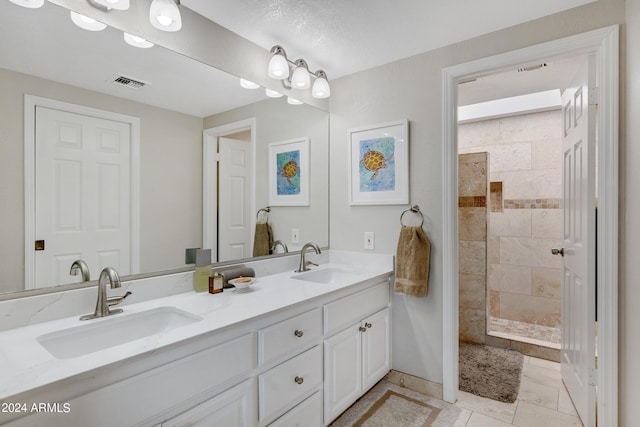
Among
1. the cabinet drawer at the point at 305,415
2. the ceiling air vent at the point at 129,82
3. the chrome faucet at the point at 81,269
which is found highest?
the ceiling air vent at the point at 129,82

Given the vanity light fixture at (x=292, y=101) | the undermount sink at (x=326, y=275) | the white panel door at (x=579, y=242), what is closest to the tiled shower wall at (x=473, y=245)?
the white panel door at (x=579, y=242)

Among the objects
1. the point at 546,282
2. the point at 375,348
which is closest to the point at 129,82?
the point at 375,348

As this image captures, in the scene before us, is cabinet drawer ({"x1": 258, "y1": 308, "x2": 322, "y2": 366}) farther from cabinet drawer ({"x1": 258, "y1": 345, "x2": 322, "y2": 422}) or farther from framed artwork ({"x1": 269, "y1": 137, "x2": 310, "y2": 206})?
framed artwork ({"x1": 269, "y1": 137, "x2": 310, "y2": 206})

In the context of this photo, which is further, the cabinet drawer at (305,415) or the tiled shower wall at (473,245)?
the tiled shower wall at (473,245)

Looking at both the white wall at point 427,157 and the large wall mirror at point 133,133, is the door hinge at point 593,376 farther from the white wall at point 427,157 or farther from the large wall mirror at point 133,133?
the large wall mirror at point 133,133

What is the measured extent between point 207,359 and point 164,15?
4.68 feet

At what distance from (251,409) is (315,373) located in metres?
0.42

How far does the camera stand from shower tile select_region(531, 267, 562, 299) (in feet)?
10.7

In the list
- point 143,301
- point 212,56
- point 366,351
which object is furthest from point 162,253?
point 366,351

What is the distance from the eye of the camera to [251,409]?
128cm

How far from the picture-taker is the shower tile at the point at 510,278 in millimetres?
3403

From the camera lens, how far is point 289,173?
94.1 inches

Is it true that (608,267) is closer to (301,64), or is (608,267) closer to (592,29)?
(592,29)

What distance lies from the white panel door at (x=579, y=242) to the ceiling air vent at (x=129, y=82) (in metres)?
2.29
